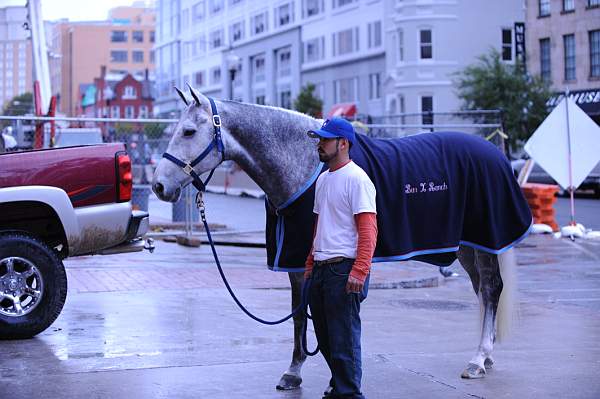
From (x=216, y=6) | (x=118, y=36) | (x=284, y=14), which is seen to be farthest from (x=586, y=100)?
(x=118, y=36)

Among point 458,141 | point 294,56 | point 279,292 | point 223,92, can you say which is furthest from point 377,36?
point 458,141

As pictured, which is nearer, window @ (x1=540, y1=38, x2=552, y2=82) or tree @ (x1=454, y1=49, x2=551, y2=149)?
tree @ (x1=454, y1=49, x2=551, y2=149)

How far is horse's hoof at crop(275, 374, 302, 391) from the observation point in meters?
6.84

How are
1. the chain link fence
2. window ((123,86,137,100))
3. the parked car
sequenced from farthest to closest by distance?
window ((123,86,137,100))
the parked car
the chain link fence

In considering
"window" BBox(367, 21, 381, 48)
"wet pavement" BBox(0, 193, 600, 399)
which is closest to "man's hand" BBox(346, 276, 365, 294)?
"wet pavement" BBox(0, 193, 600, 399)

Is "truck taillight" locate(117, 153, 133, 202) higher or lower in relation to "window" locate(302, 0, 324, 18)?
lower

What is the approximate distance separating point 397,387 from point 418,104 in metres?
46.9

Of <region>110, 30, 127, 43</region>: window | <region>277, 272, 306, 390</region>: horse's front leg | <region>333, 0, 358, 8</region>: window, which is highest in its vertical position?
<region>110, 30, 127, 43</region>: window

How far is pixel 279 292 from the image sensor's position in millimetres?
12109

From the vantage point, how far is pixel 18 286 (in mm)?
8797

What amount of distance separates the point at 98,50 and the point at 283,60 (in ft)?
313

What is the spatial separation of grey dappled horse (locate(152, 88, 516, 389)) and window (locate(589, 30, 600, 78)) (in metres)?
41.0

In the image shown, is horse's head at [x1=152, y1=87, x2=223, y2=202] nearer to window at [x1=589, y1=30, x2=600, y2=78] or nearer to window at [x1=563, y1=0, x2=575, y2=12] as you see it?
window at [x1=589, y1=30, x2=600, y2=78]

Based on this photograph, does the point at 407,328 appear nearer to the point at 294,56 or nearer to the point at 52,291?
the point at 52,291
